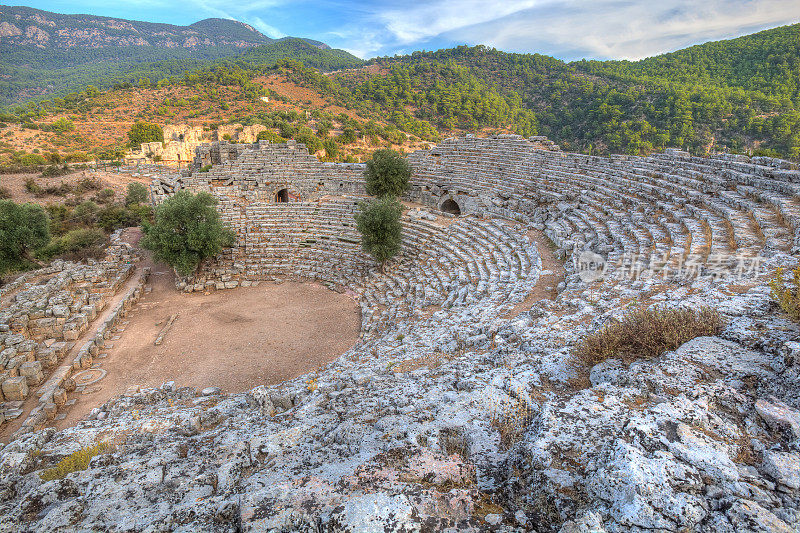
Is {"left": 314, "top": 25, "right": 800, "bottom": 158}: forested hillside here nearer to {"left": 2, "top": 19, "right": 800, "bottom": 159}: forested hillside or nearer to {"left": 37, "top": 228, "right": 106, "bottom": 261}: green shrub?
{"left": 2, "top": 19, "right": 800, "bottom": 159}: forested hillside

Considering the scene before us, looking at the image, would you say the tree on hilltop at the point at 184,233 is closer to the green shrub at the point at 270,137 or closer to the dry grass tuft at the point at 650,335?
the dry grass tuft at the point at 650,335

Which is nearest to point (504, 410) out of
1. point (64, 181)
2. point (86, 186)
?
point (86, 186)

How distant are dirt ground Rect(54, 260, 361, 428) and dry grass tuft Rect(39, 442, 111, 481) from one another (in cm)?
543

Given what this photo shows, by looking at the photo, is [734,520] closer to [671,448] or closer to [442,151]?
[671,448]

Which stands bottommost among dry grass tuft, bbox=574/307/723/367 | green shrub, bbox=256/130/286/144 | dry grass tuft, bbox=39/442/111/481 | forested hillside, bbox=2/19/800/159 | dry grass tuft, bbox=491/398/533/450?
dry grass tuft, bbox=39/442/111/481

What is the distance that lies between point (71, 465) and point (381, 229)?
12366 mm

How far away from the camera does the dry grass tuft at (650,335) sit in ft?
14.5

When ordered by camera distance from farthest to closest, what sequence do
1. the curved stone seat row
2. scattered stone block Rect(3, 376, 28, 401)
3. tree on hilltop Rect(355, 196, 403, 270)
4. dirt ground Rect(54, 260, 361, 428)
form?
tree on hilltop Rect(355, 196, 403, 270) < dirt ground Rect(54, 260, 361, 428) < scattered stone block Rect(3, 376, 28, 401) < the curved stone seat row

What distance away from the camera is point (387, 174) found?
2142 cm

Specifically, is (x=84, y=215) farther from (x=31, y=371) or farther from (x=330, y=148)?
(x=330, y=148)

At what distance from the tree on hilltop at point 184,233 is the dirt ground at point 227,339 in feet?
5.75

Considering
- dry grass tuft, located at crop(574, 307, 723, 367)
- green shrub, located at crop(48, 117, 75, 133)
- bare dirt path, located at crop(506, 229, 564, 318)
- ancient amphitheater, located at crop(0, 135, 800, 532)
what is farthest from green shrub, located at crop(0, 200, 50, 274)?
green shrub, located at crop(48, 117, 75, 133)

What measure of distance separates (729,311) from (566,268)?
576cm

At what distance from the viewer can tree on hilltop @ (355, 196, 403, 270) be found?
15641 millimetres
